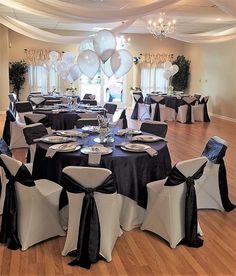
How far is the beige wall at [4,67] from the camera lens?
509 inches

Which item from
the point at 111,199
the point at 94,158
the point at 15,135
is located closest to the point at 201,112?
the point at 15,135

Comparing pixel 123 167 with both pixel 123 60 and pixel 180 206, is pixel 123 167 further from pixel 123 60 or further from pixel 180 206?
pixel 123 60

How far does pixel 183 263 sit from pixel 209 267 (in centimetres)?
22

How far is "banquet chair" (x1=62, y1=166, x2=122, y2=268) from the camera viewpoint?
3.00 meters

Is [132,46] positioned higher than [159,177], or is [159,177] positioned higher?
[132,46]

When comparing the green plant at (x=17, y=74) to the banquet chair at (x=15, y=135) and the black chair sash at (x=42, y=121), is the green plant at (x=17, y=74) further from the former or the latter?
the black chair sash at (x=42, y=121)

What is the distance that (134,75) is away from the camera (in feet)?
52.7

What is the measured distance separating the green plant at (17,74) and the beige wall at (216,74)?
7048 millimetres

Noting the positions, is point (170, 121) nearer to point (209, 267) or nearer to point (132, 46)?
point (132, 46)

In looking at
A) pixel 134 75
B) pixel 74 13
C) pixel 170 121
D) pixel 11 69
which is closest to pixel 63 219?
pixel 74 13

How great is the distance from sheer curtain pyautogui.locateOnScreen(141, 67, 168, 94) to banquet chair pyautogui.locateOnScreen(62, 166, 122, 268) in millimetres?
13373

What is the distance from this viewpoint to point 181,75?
50.8 feet

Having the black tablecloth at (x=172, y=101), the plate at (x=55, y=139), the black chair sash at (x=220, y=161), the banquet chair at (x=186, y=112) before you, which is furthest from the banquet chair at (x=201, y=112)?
the plate at (x=55, y=139)

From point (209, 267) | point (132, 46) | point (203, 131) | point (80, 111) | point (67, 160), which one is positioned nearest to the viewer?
point (209, 267)
